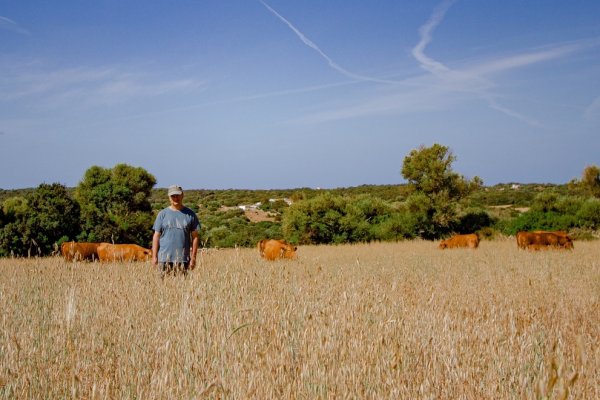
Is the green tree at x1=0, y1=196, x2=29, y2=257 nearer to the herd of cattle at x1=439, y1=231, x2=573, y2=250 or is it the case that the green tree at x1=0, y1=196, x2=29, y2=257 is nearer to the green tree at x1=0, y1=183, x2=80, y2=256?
the green tree at x1=0, y1=183, x2=80, y2=256

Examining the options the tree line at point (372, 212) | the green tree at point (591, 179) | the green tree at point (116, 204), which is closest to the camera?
the green tree at point (116, 204)

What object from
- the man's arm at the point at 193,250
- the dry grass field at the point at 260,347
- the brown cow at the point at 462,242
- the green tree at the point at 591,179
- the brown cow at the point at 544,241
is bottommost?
the brown cow at the point at 462,242

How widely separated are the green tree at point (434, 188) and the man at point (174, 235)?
797 inches

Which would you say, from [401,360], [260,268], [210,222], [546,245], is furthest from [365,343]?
[210,222]

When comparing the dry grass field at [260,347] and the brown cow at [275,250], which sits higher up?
the dry grass field at [260,347]

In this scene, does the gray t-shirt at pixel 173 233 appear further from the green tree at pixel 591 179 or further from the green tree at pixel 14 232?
the green tree at pixel 591 179

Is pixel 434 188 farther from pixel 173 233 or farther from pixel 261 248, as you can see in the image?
pixel 173 233

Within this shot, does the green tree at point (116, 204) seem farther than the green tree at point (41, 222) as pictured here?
Yes

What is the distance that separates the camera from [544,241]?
1659 cm

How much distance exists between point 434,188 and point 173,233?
22278 mm

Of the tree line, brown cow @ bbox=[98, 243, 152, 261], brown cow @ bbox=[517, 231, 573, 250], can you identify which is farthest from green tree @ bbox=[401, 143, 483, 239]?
brown cow @ bbox=[98, 243, 152, 261]

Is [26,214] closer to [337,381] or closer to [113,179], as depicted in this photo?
[113,179]

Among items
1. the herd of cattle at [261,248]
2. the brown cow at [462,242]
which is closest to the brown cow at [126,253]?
the herd of cattle at [261,248]

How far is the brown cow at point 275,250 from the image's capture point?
13.7 m
